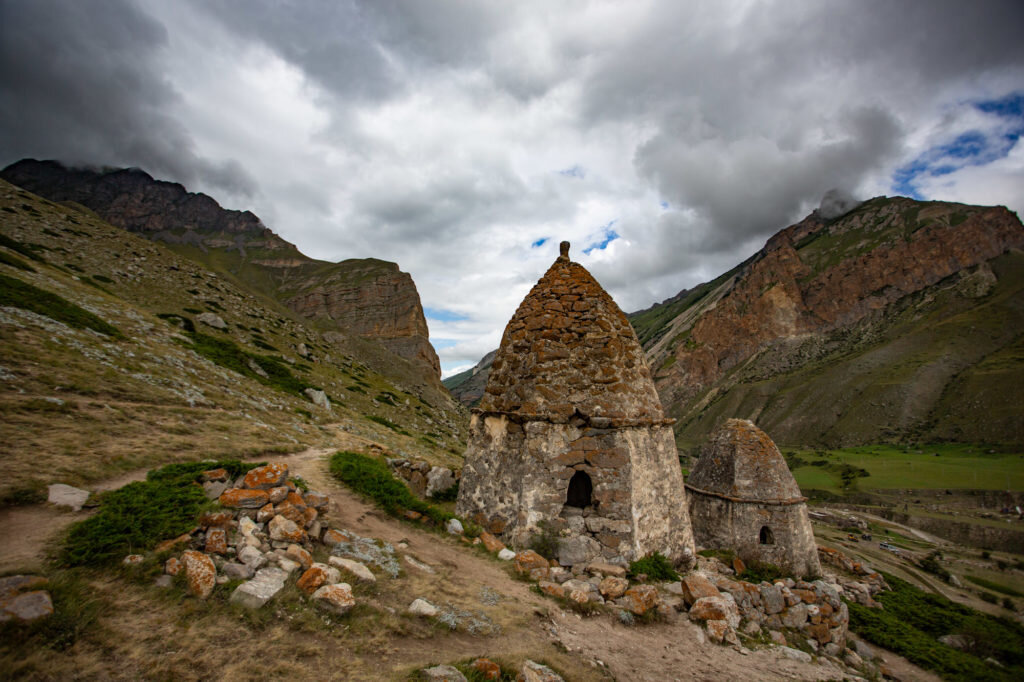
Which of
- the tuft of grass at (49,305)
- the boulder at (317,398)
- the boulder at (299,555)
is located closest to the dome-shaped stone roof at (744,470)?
the boulder at (299,555)

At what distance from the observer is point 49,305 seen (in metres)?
19.2

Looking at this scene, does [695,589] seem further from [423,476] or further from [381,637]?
[423,476]

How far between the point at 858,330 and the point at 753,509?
163913 mm

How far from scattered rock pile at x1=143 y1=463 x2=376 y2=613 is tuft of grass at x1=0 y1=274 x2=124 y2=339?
1928cm

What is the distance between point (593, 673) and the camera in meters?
5.15

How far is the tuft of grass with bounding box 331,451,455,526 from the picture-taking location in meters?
9.51

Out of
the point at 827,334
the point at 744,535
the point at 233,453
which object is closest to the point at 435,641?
the point at 233,453

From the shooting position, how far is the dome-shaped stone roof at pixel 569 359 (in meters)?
9.47

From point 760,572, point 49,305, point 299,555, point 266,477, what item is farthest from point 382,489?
point 49,305

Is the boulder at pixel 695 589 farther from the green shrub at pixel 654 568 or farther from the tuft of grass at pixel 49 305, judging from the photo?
the tuft of grass at pixel 49 305

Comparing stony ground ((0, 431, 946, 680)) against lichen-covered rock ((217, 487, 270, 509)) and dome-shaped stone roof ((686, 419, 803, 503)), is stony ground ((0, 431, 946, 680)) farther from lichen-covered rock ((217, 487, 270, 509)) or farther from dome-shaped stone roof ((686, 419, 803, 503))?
dome-shaped stone roof ((686, 419, 803, 503))

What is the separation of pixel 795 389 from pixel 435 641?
143 meters

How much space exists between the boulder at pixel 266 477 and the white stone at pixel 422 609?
3.22m

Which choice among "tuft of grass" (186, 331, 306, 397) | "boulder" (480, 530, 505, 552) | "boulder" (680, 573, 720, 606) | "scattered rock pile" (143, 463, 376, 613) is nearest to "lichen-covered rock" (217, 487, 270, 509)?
"scattered rock pile" (143, 463, 376, 613)
